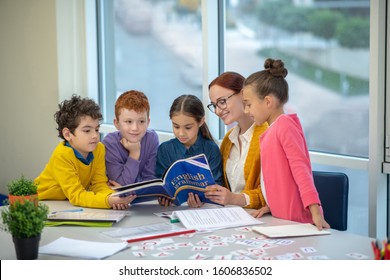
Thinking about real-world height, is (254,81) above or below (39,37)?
below

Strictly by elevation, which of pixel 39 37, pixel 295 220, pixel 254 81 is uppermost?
pixel 39 37

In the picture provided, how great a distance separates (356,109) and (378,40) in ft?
1.59

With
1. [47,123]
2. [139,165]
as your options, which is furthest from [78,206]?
[47,123]

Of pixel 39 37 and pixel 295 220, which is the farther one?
→ pixel 39 37

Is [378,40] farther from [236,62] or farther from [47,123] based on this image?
[47,123]

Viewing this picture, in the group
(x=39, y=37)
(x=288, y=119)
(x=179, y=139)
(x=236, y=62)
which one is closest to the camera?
(x=288, y=119)

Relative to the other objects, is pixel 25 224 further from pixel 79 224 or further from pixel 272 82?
pixel 272 82

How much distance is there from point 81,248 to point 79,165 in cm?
89

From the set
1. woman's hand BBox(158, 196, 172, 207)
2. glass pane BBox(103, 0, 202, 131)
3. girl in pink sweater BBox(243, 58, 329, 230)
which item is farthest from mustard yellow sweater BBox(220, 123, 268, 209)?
glass pane BBox(103, 0, 202, 131)

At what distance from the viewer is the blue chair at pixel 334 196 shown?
297 centimetres

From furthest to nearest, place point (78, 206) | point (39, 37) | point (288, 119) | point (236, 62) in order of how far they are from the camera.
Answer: point (39, 37) < point (236, 62) < point (78, 206) < point (288, 119)

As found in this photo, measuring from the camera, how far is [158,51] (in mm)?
4715

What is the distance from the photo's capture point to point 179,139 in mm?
3256

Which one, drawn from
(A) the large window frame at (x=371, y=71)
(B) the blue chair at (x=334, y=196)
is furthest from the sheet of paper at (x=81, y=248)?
(A) the large window frame at (x=371, y=71)
